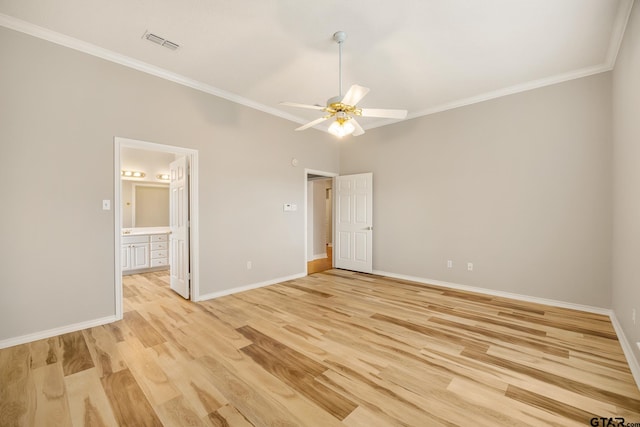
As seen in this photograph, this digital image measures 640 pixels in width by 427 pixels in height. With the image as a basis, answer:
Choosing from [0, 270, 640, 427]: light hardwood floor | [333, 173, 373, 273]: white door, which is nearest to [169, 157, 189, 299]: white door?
[0, 270, 640, 427]: light hardwood floor

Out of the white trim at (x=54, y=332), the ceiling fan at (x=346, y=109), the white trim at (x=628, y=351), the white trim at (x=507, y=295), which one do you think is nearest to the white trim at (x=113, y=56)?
the ceiling fan at (x=346, y=109)

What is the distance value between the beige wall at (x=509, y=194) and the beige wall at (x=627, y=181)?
277mm

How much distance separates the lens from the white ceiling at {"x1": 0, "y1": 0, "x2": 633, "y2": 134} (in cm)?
238

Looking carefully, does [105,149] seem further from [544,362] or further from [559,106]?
[559,106]

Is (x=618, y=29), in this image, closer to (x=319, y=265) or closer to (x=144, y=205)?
(x=319, y=265)

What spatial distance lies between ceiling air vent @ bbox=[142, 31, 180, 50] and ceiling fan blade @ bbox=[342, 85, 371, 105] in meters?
2.00

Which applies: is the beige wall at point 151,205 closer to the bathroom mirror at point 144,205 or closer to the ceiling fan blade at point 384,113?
the bathroom mirror at point 144,205

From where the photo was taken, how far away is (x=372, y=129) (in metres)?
5.56

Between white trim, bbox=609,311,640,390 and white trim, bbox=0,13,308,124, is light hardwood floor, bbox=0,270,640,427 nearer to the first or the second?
white trim, bbox=609,311,640,390

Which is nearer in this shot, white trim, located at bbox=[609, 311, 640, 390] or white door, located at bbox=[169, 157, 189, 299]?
white trim, located at bbox=[609, 311, 640, 390]

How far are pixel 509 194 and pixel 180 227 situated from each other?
16.3ft

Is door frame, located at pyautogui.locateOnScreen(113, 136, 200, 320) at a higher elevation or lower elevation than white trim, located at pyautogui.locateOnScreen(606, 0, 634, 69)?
lower

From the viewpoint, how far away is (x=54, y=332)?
2736 millimetres

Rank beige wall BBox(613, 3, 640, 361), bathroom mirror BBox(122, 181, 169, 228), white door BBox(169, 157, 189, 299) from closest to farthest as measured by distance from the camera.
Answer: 1. beige wall BBox(613, 3, 640, 361)
2. white door BBox(169, 157, 189, 299)
3. bathroom mirror BBox(122, 181, 169, 228)
